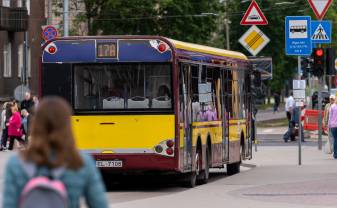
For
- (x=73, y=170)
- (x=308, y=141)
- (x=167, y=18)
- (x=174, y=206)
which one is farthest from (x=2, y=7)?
(x=73, y=170)

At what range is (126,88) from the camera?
64.7ft

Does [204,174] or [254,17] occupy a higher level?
[254,17]

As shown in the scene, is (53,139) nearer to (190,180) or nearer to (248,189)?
(248,189)

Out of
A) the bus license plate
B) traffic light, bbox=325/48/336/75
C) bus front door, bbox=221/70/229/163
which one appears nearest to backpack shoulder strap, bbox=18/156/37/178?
the bus license plate

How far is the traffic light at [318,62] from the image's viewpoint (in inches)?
1348

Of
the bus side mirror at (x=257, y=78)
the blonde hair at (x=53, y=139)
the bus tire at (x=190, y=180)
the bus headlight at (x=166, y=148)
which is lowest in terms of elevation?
the bus tire at (x=190, y=180)

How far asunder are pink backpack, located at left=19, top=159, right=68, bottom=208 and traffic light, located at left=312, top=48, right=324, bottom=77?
28.5 metres

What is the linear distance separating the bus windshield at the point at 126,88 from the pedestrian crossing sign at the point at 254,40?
32.0 ft

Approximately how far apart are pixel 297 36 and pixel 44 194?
22469 millimetres

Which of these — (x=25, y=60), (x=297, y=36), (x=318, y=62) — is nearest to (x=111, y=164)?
(x=297, y=36)

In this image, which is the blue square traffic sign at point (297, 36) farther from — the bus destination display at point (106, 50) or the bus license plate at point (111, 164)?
the bus license plate at point (111, 164)

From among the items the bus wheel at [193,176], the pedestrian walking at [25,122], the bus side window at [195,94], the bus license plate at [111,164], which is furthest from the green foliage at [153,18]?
the bus license plate at [111,164]

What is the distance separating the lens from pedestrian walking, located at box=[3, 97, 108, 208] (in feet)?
19.8

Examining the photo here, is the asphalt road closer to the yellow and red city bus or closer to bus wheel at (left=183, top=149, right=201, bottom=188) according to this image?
bus wheel at (left=183, top=149, right=201, bottom=188)
